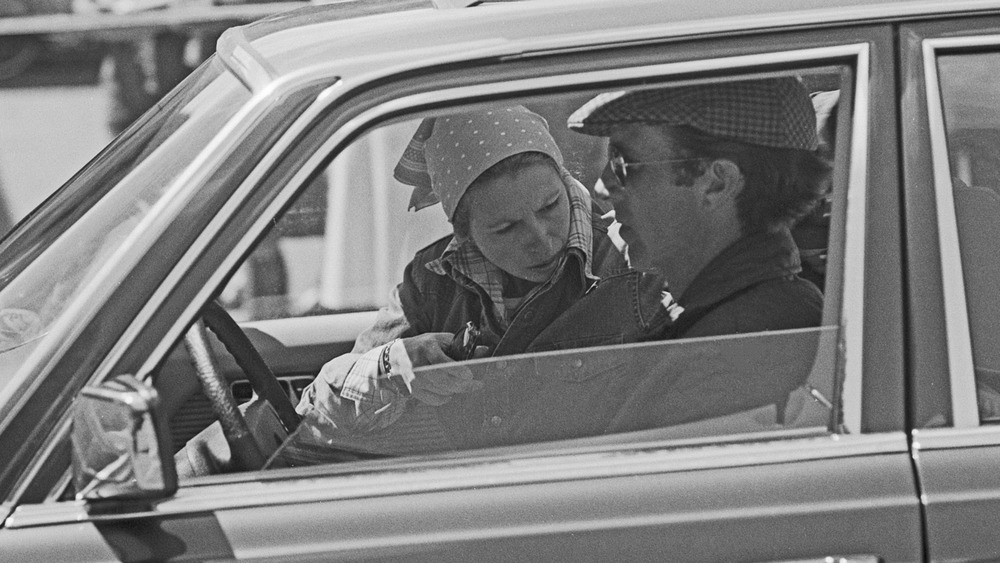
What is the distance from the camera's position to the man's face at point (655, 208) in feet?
6.84

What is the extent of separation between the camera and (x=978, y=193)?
1872 millimetres

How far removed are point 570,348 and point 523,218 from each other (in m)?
0.39

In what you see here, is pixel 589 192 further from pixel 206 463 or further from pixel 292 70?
pixel 206 463

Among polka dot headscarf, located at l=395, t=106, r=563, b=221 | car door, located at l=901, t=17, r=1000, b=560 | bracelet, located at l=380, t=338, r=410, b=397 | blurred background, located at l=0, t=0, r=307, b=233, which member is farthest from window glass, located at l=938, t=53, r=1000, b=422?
blurred background, located at l=0, t=0, r=307, b=233

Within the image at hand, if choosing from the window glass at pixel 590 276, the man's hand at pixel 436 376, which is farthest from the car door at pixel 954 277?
the man's hand at pixel 436 376

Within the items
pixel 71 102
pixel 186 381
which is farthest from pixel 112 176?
pixel 71 102

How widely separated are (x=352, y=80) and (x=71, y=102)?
8.34 metres

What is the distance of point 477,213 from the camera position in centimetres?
230

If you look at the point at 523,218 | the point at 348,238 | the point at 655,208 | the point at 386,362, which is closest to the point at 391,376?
the point at 386,362

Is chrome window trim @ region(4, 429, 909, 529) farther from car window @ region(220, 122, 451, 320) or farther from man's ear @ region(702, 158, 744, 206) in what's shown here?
man's ear @ region(702, 158, 744, 206)

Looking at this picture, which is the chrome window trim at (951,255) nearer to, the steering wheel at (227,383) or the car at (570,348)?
the car at (570,348)

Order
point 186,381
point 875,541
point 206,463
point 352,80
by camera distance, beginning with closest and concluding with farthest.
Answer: point 875,541, point 352,80, point 206,463, point 186,381

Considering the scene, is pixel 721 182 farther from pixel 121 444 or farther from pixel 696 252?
pixel 121 444

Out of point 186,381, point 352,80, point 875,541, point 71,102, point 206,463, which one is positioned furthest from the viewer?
point 71,102
